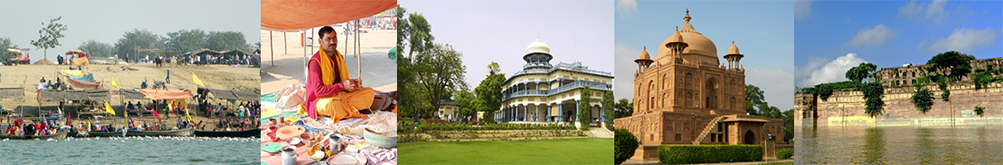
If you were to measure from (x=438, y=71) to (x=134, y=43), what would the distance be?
12747 mm

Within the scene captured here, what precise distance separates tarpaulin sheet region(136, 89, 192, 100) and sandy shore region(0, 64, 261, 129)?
0.64 feet

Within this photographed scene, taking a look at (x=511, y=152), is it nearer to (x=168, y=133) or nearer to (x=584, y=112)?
→ (x=584, y=112)

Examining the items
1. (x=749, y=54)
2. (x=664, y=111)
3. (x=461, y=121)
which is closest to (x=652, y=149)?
(x=664, y=111)

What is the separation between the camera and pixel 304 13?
5.31 m

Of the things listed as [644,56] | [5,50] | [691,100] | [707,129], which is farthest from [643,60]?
[5,50]

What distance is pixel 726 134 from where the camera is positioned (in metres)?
9.53

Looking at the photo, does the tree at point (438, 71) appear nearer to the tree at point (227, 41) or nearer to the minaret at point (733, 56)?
the minaret at point (733, 56)

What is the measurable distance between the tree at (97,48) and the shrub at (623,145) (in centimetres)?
1414

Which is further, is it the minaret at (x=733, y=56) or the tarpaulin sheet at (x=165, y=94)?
the tarpaulin sheet at (x=165, y=94)

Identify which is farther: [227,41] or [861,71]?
[861,71]

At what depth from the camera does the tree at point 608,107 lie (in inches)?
275

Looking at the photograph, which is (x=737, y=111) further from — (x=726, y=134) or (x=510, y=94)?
(x=510, y=94)

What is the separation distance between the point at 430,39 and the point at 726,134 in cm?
626

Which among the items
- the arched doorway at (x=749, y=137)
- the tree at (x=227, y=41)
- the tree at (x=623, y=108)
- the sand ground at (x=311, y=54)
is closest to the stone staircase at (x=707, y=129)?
the arched doorway at (x=749, y=137)
